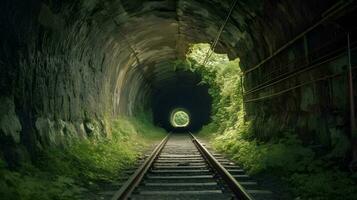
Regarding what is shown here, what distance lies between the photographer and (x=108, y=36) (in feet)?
38.9

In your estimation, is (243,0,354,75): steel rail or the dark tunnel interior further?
the dark tunnel interior

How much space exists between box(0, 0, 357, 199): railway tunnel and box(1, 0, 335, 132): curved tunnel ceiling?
0.03 m

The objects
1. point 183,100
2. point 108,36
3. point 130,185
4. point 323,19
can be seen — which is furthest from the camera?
point 183,100

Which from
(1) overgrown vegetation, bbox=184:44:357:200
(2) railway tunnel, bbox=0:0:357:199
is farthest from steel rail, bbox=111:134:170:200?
(1) overgrown vegetation, bbox=184:44:357:200

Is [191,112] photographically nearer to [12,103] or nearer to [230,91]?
[230,91]

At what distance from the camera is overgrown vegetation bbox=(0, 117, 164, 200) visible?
5.62 meters

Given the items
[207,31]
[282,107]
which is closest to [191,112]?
[207,31]

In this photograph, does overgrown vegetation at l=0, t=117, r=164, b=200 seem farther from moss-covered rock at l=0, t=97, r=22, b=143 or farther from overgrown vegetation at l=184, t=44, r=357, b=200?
overgrown vegetation at l=184, t=44, r=357, b=200

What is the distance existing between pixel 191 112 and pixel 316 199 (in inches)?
1422

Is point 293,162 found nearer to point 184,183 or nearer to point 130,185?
point 184,183

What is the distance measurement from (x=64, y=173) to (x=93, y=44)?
15.6 ft

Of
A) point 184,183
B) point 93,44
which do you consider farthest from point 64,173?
point 93,44

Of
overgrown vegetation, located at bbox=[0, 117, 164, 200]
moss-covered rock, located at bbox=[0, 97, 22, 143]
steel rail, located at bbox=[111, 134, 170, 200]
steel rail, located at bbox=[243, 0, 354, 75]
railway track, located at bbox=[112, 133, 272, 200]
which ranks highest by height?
steel rail, located at bbox=[243, 0, 354, 75]

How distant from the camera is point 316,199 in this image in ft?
18.6
